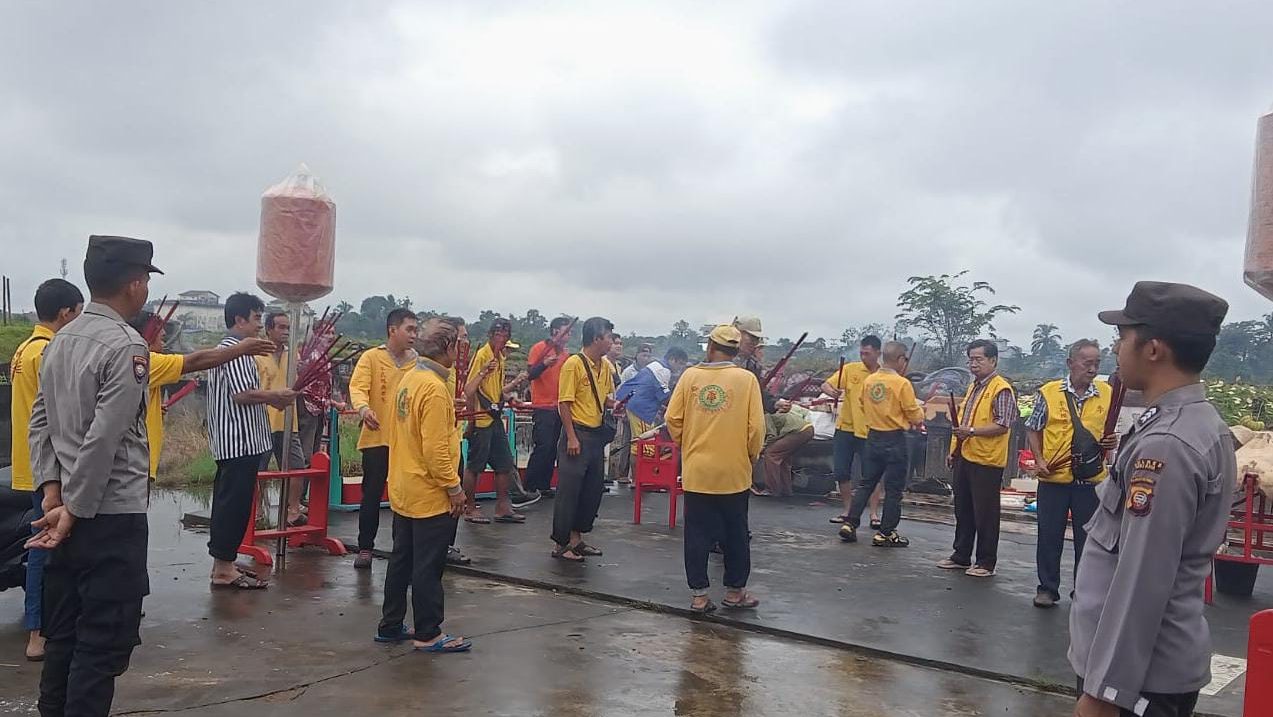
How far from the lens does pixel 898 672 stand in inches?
218

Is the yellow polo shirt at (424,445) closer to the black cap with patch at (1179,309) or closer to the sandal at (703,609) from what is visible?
the sandal at (703,609)

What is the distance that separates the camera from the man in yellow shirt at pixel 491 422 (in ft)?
29.0

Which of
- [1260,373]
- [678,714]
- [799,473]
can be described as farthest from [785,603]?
[1260,373]

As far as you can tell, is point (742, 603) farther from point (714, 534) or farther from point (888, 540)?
point (888, 540)

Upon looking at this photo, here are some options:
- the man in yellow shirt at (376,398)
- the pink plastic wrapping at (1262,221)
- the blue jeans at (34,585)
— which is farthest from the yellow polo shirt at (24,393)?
the pink plastic wrapping at (1262,221)

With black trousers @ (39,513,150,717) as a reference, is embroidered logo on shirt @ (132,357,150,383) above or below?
above

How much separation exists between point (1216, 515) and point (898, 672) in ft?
10.9

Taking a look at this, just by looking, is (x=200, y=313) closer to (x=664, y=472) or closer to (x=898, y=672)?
(x=664, y=472)

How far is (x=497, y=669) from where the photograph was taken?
17.2ft

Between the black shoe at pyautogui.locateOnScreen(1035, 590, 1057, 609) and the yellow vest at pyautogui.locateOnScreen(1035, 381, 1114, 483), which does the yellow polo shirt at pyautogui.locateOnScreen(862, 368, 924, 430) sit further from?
the black shoe at pyautogui.locateOnScreen(1035, 590, 1057, 609)

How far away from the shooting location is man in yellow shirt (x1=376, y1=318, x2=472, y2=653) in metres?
5.37

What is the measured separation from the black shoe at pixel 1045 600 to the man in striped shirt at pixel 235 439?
5155 mm

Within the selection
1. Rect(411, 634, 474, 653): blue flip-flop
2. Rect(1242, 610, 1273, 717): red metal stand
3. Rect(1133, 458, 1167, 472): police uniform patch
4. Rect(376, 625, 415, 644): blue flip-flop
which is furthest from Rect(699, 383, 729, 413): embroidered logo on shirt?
Rect(1133, 458, 1167, 472): police uniform patch

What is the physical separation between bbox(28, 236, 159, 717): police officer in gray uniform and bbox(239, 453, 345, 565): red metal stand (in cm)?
374
